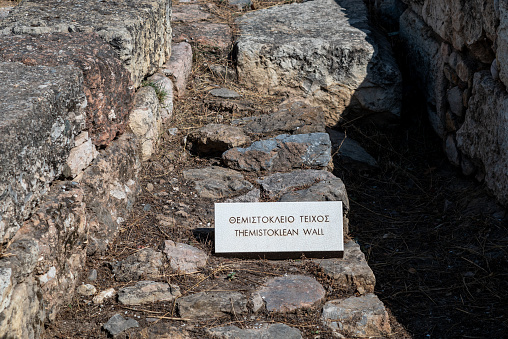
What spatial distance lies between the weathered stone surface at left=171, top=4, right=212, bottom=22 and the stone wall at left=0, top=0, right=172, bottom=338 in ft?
4.34

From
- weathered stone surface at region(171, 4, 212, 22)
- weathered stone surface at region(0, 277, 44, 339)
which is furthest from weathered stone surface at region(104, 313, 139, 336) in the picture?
weathered stone surface at region(171, 4, 212, 22)

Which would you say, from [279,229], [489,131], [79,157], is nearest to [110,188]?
[79,157]

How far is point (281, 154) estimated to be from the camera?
3.33m

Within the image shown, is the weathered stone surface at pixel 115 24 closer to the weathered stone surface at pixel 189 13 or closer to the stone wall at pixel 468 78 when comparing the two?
the weathered stone surface at pixel 189 13

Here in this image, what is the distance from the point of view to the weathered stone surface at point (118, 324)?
79.6 inches

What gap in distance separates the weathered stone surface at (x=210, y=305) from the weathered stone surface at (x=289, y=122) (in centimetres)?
154

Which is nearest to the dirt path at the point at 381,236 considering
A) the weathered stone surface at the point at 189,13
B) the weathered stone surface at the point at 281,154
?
the weathered stone surface at the point at 281,154

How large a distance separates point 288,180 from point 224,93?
137 centimetres

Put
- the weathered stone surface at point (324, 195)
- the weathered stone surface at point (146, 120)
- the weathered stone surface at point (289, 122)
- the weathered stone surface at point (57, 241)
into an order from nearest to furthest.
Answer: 1. the weathered stone surface at point (57, 241)
2. the weathered stone surface at point (324, 195)
3. the weathered stone surface at point (146, 120)
4. the weathered stone surface at point (289, 122)

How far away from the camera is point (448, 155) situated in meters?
3.90

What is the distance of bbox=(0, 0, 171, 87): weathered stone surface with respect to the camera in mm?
3072

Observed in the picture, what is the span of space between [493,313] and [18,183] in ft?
7.16

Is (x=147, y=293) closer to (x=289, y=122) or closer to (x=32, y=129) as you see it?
(x=32, y=129)

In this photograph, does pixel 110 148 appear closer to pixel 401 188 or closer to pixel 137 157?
pixel 137 157
